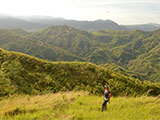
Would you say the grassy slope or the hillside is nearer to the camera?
the grassy slope

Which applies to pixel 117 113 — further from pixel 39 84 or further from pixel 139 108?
pixel 39 84

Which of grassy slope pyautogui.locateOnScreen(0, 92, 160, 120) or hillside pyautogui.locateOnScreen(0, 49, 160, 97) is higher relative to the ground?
grassy slope pyautogui.locateOnScreen(0, 92, 160, 120)

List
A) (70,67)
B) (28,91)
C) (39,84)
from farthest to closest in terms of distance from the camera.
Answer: (70,67) < (39,84) < (28,91)

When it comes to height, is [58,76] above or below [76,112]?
below

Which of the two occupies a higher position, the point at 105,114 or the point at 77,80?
the point at 105,114

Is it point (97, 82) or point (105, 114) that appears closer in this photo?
point (105, 114)

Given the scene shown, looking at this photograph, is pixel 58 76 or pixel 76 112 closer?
pixel 76 112

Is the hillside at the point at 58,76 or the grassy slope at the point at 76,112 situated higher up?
the grassy slope at the point at 76,112

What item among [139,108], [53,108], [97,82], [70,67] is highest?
[139,108]

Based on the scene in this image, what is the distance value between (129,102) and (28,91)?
15.3 metres

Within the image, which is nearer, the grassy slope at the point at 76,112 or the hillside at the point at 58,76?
the grassy slope at the point at 76,112

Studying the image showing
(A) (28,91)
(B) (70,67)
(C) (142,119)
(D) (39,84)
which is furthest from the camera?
(B) (70,67)

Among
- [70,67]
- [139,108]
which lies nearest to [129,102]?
[139,108]

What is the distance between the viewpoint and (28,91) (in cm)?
1988
